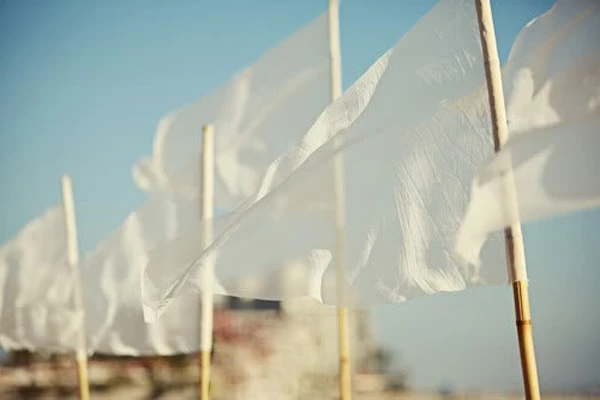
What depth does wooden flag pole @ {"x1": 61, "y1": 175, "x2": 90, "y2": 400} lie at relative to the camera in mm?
6707

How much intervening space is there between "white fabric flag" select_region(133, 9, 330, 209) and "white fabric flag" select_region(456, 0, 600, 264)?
8.27 feet

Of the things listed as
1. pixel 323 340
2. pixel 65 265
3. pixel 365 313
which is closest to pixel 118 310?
pixel 65 265

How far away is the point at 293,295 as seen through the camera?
3271 mm

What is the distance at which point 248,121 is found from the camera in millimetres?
5887

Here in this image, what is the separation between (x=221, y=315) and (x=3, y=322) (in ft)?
13.8

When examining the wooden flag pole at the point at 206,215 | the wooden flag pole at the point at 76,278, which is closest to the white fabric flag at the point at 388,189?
the wooden flag pole at the point at 206,215

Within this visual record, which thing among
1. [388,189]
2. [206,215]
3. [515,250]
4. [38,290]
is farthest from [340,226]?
[38,290]

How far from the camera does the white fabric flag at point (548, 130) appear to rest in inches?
97.4

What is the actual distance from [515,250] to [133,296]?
4.41 meters

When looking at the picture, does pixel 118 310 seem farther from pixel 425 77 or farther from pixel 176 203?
pixel 425 77

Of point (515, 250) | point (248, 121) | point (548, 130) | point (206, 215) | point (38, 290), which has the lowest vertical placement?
point (515, 250)

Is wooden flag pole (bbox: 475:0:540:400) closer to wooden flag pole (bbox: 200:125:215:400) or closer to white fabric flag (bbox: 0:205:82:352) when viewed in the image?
wooden flag pole (bbox: 200:125:215:400)

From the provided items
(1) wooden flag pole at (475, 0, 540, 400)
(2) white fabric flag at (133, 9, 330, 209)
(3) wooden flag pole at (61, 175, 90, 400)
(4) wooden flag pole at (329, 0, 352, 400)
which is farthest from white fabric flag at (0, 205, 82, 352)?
(1) wooden flag pole at (475, 0, 540, 400)

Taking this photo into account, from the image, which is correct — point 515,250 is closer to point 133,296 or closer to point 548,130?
point 548,130
